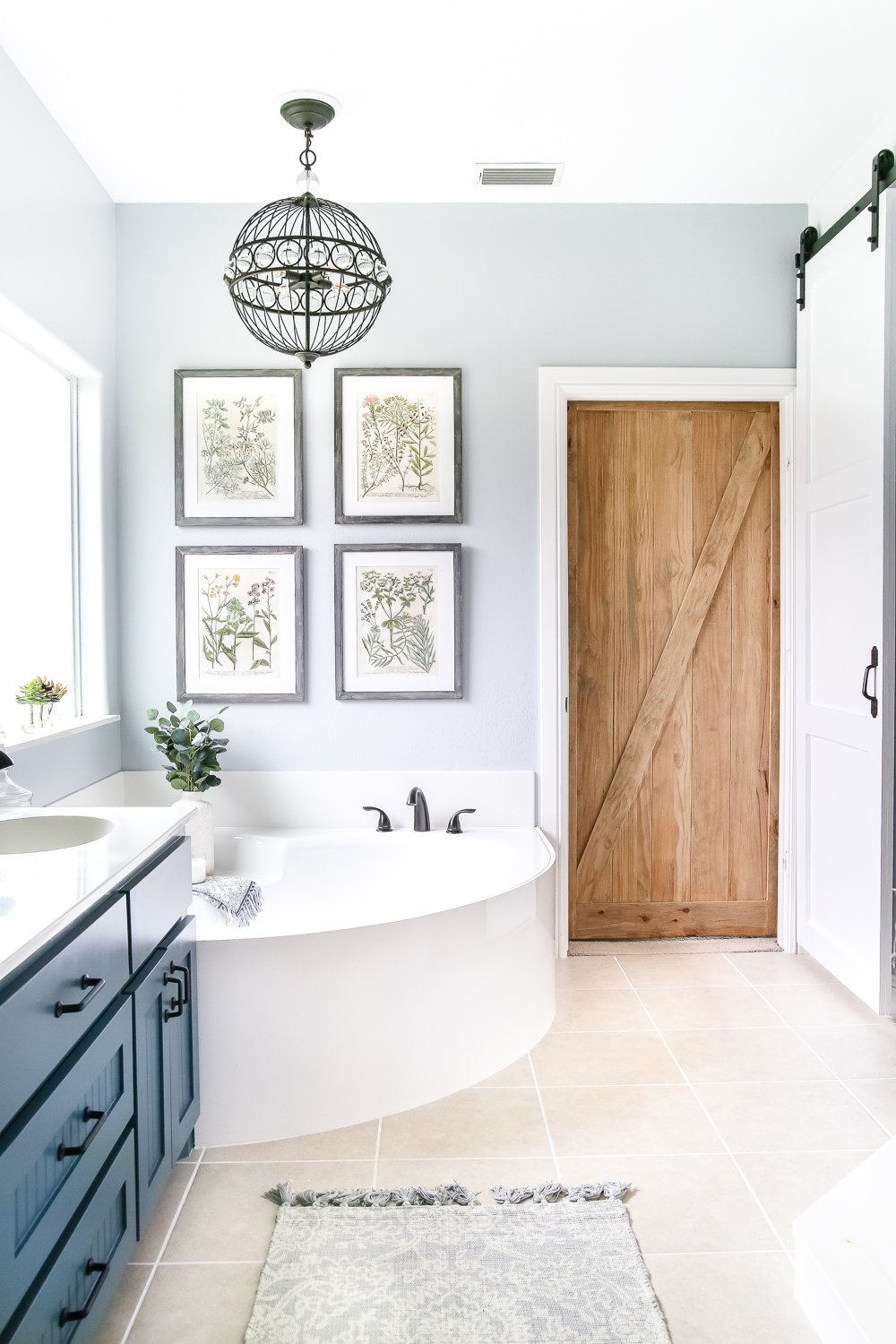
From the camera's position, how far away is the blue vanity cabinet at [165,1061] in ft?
5.49

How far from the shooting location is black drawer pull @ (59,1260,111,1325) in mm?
1316

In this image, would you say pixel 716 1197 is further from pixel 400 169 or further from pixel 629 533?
pixel 400 169

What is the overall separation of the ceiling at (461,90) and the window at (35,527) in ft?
2.44

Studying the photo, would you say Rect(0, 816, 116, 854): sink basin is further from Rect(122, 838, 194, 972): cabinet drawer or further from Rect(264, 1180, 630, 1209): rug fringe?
Rect(264, 1180, 630, 1209): rug fringe

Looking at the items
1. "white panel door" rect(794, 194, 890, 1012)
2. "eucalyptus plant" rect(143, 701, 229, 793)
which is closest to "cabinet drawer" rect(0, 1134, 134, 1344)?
"eucalyptus plant" rect(143, 701, 229, 793)

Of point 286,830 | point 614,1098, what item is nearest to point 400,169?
point 286,830

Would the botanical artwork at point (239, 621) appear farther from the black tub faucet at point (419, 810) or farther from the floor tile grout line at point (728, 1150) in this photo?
the floor tile grout line at point (728, 1150)

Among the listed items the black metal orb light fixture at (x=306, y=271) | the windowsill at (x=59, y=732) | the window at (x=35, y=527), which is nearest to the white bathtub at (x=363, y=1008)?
the windowsill at (x=59, y=732)

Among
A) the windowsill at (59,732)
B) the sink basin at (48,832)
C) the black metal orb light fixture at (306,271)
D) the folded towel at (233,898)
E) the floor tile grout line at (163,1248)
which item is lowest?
the floor tile grout line at (163,1248)

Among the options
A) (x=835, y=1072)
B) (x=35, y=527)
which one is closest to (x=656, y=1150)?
(x=835, y=1072)

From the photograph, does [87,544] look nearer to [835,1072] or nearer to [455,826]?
[455,826]

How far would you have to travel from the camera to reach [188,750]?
10.0 ft

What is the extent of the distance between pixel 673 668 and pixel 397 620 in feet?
3.45

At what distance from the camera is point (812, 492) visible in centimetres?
315
